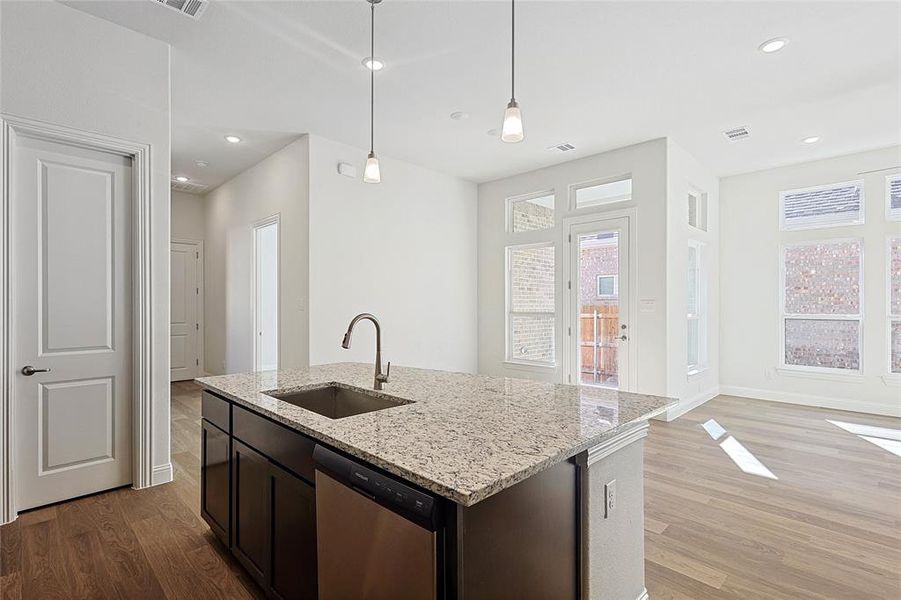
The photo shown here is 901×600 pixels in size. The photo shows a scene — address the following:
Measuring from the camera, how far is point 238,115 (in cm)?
417

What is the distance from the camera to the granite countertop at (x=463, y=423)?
1.13 metres

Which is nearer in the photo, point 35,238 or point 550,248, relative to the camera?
point 35,238

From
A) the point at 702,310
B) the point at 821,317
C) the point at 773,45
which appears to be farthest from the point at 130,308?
the point at 821,317

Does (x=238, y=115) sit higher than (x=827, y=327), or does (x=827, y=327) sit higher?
(x=238, y=115)

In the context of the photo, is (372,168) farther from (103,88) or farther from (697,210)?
(697,210)

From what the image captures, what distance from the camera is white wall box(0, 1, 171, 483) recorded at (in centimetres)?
253

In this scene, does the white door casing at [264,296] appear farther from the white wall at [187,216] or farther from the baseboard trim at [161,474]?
the baseboard trim at [161,474]

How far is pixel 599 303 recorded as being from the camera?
17.3ft

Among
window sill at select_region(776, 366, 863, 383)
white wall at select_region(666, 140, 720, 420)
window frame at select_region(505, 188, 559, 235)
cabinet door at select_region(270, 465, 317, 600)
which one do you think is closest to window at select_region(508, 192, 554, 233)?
window frame at select_region(505, 188, 559, 235)

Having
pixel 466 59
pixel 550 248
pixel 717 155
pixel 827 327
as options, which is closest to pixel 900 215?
pixel 827 327

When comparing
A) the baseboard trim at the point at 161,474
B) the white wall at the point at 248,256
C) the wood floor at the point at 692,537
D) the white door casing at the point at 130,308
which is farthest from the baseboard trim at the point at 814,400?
the white door casing at the point at 130,308

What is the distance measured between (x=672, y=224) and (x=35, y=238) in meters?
5.21

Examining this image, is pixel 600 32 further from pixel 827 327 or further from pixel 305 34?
pixel 827 327

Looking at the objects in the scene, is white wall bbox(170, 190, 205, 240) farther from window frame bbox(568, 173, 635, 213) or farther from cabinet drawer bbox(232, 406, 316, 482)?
cabinet drawer bbox(232, 406, 316, 482)
